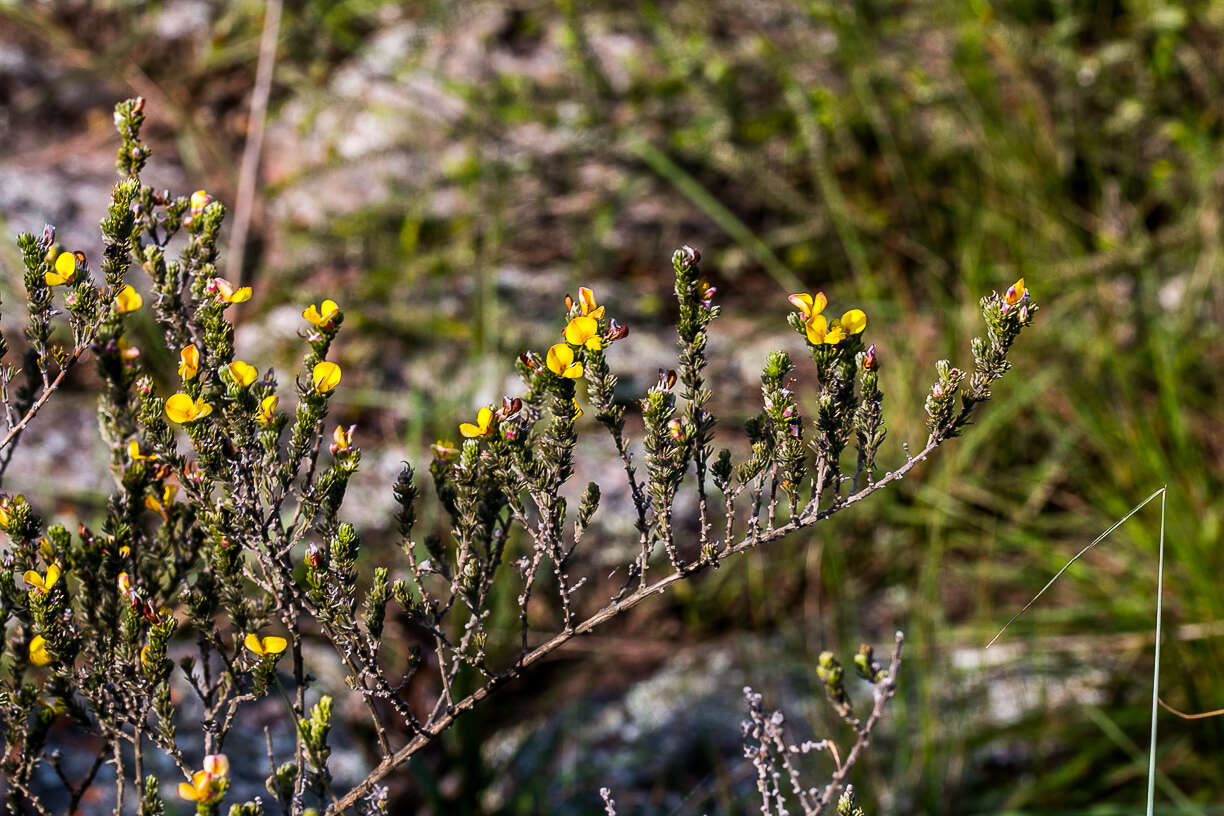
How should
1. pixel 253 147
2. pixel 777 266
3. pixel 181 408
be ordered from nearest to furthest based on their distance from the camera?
1. pixel 181 408
2. pixel 777 266
3. pixel 253 147

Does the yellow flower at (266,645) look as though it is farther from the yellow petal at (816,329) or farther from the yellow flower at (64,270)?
the yellow petal at (816,329)

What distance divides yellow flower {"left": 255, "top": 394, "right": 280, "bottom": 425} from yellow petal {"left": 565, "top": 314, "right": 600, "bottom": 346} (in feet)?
1.02

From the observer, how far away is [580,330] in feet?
3.45

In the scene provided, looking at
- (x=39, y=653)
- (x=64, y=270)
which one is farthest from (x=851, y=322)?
(x=39, y=653)

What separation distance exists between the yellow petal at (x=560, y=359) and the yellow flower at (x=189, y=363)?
37 cm

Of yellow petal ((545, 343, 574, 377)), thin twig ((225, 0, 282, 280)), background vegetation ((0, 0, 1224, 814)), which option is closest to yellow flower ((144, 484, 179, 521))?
yellow petal ((545, 343, 574, 377))

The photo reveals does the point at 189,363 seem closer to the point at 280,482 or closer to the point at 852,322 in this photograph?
the point at 280,482

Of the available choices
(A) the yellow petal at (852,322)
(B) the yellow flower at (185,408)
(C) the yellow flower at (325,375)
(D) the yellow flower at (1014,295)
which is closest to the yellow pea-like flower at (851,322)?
(A) the yellow petal at (852,322)

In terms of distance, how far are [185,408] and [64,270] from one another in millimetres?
209

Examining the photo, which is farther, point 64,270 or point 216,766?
point 64,270

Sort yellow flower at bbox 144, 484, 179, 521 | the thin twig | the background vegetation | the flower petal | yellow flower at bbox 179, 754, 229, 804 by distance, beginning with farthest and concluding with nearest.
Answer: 1. the thin twig
2. the background vegetation
3. yellow flower at bbox 144, 484, 179, 521
4. the flower petal
5. yellow flower at bbox 179, 754, 229, 804

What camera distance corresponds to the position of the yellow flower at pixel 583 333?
1.05 meters

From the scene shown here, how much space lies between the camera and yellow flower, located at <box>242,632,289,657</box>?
1071mm

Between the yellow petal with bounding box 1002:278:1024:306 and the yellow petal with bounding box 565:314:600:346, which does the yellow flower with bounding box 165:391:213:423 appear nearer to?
the yellow petal with bounding box 565:314:600:346
